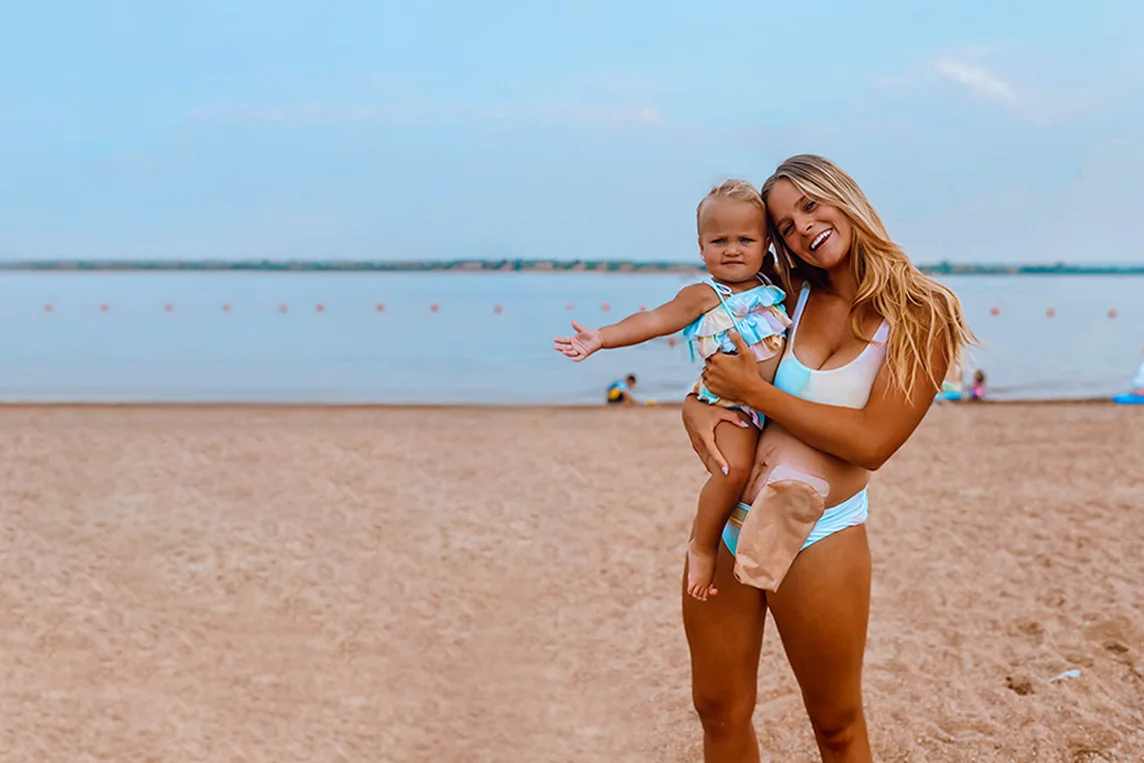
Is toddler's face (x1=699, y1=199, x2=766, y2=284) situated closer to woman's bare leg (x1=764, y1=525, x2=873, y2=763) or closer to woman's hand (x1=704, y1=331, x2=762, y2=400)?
woman's hand (x1=704, y1=331, x2=762, y2=400)

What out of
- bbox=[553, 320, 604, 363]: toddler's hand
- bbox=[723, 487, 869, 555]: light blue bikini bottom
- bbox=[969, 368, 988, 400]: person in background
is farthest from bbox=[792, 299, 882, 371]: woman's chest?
bbox=[969, 368, 988, 400]: person in background

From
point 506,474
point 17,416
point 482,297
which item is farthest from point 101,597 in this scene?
point 482,297

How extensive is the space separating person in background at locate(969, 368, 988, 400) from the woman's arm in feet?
39.6

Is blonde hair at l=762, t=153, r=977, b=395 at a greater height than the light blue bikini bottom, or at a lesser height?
greater

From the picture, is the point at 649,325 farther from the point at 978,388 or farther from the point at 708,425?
the point at 978,388

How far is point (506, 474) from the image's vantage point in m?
8.23

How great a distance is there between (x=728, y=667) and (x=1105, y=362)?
18368 mm

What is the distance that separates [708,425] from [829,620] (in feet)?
1.72

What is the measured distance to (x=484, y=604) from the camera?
549 centimetres

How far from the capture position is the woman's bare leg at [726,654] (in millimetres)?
2223

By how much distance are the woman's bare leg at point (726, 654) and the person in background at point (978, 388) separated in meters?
12.0

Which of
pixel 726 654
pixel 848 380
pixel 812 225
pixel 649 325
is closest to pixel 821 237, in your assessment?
pixel 812 225

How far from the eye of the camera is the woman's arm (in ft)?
6.63

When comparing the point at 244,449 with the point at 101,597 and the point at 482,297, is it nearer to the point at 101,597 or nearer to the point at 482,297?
the point at 101,597
